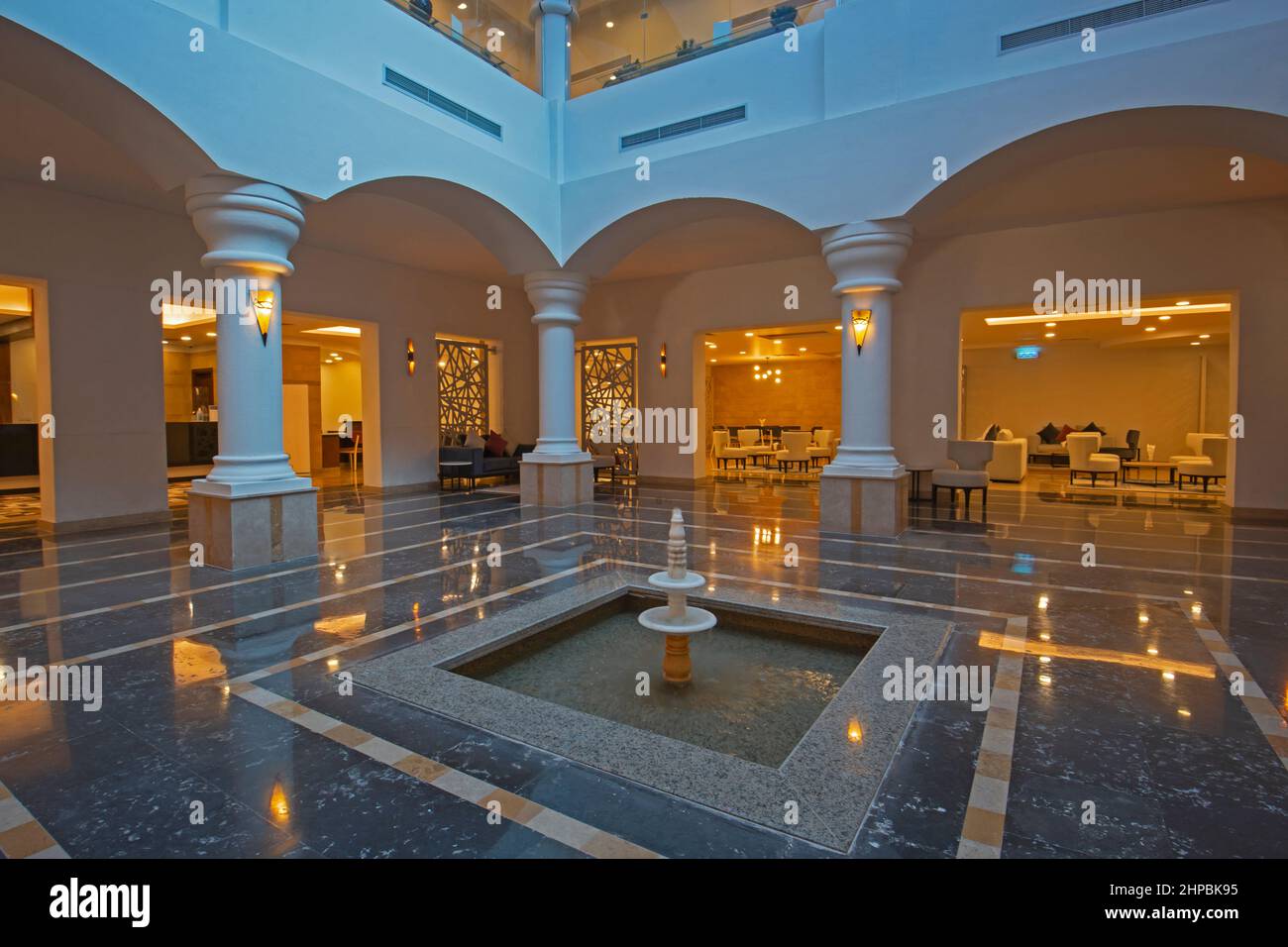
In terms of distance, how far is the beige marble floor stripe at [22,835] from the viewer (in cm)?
204

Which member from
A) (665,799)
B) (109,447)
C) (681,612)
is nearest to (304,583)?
(681,612)

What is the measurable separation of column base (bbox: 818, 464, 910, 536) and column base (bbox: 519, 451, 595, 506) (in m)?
3.60

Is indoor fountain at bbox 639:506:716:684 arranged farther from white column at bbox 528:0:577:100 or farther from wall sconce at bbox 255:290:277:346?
white column at bbox 528:0:577:100

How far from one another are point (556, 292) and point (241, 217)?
14.0 feet

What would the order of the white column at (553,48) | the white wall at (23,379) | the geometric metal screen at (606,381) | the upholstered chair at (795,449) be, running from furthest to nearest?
the upholstered chair at (795,449), the white wall at (23,379), the geometric metal screen at (606,381), the white column at (553,48)

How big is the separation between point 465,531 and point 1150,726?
623 centimetres

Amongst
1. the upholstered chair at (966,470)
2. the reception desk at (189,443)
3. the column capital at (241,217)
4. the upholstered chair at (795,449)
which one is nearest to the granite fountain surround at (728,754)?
the column capital at (241,217)

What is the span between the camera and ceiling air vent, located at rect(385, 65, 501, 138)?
695 cm

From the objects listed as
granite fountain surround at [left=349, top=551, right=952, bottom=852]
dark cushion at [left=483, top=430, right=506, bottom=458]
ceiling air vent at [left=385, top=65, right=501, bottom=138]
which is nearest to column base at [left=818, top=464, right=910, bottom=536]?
granite fountain surround at [left=349, top=551, right=952, bottom=852]

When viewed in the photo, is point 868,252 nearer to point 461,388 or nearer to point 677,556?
point 677,556

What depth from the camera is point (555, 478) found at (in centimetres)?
Result: 962

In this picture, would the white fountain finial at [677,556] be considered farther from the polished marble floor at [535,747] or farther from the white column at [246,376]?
the white column at [246,376]

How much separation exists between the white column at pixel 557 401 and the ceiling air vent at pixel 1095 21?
5.42 metres

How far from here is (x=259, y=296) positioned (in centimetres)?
585
